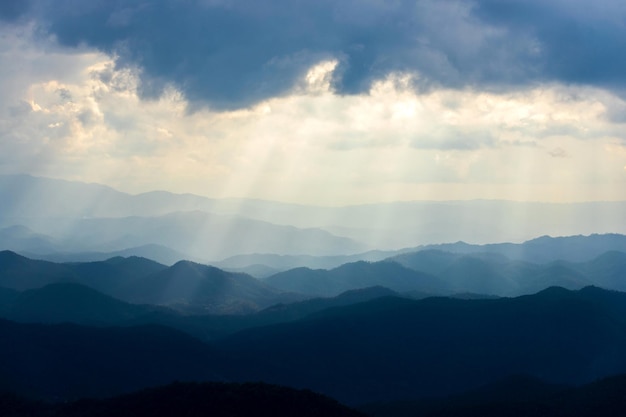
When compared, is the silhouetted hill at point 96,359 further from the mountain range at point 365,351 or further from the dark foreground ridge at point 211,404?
the dark foreground ridge at point 211,404

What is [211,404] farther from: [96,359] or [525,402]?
[96,359]

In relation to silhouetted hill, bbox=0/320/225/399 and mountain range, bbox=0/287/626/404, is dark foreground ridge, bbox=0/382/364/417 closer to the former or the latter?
mountain range, bbox=0/287/626/404

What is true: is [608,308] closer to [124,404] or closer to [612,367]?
[612,367]

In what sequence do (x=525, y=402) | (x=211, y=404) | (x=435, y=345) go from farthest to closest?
(x=435, y=345)
(x=525, y=402)
(x=211, y=404)

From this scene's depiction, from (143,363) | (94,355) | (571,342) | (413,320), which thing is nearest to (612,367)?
(571,342)

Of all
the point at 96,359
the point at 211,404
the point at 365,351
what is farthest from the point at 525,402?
the point at 96,359

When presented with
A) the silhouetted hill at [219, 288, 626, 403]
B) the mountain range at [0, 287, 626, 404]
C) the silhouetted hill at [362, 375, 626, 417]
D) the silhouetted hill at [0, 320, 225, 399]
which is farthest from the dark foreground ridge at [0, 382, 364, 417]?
the silhouetted hill at [219, 288, 626, 403]

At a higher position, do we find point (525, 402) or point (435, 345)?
point (435, 345)
